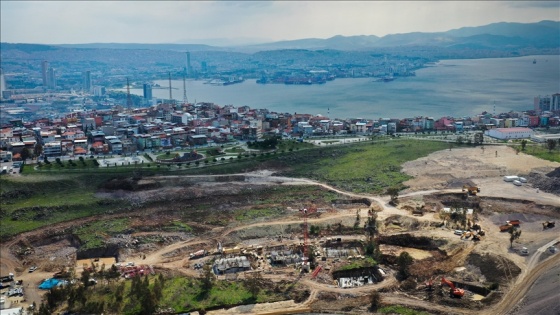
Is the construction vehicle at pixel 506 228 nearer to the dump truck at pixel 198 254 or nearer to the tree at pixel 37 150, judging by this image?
the dump truck at pixel 198 254

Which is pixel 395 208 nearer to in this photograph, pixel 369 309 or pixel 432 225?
pixel 432 225

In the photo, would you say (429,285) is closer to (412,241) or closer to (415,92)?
(412,241)

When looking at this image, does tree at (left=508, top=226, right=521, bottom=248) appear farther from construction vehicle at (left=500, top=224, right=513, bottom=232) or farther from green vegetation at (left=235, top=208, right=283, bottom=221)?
green vegetation at (left=235, top=208, right=283, bottom=221)

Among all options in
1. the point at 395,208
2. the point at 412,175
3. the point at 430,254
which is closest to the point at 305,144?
the point at 412,175

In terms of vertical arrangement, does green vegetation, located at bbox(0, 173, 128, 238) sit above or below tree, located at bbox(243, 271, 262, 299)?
above

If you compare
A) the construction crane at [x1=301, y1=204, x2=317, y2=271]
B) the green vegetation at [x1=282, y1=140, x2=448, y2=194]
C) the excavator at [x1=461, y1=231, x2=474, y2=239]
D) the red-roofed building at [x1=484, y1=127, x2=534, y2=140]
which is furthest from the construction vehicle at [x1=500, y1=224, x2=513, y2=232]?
the red-roofed building at [x1=484, y1=127, x2=534, y2=140]

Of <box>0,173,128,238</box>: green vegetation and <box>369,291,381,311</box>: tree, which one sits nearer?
<box>369,291,381,311</box>: tree
